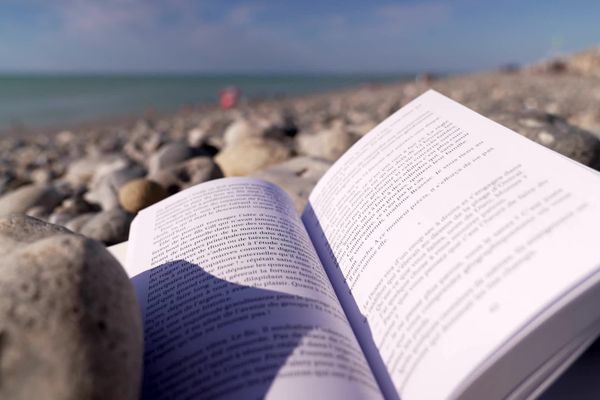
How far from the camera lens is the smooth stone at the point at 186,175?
1973 mm

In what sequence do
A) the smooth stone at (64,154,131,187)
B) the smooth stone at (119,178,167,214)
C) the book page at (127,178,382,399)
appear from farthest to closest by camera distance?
the smooth stone at (64,154,131,187), the smooth stone at (119,178,167,214), the book page at (127,178,382,399)

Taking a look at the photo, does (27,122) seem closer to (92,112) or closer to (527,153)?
(92,112)

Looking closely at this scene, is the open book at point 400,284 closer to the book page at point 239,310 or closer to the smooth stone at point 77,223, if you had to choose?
the book page at point 239,310

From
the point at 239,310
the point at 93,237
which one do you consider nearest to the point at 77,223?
the point at 93,237

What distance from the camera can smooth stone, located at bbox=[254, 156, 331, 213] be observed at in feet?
4.98

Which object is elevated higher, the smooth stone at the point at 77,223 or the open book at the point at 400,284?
the smooth stone at the point at 77,223

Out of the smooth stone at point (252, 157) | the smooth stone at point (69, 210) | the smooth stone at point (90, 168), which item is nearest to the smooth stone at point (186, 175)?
the smooth stone at point (252, 157)

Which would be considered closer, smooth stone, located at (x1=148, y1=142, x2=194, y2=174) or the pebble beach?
the pebble beach

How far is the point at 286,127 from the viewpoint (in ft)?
11.4

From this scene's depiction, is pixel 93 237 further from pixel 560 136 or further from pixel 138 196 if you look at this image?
pixel 560 136

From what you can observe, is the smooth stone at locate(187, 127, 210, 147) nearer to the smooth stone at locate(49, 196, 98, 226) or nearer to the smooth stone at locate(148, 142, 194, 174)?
the smooth stone at locate(148, 142, 194, 174)

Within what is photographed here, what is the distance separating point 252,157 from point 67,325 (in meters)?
1.78

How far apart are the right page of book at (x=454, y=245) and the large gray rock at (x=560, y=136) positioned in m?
0.60

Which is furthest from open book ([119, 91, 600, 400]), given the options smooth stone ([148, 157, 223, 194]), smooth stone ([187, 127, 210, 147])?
smooth stone ([187, 127, 210, 147])
